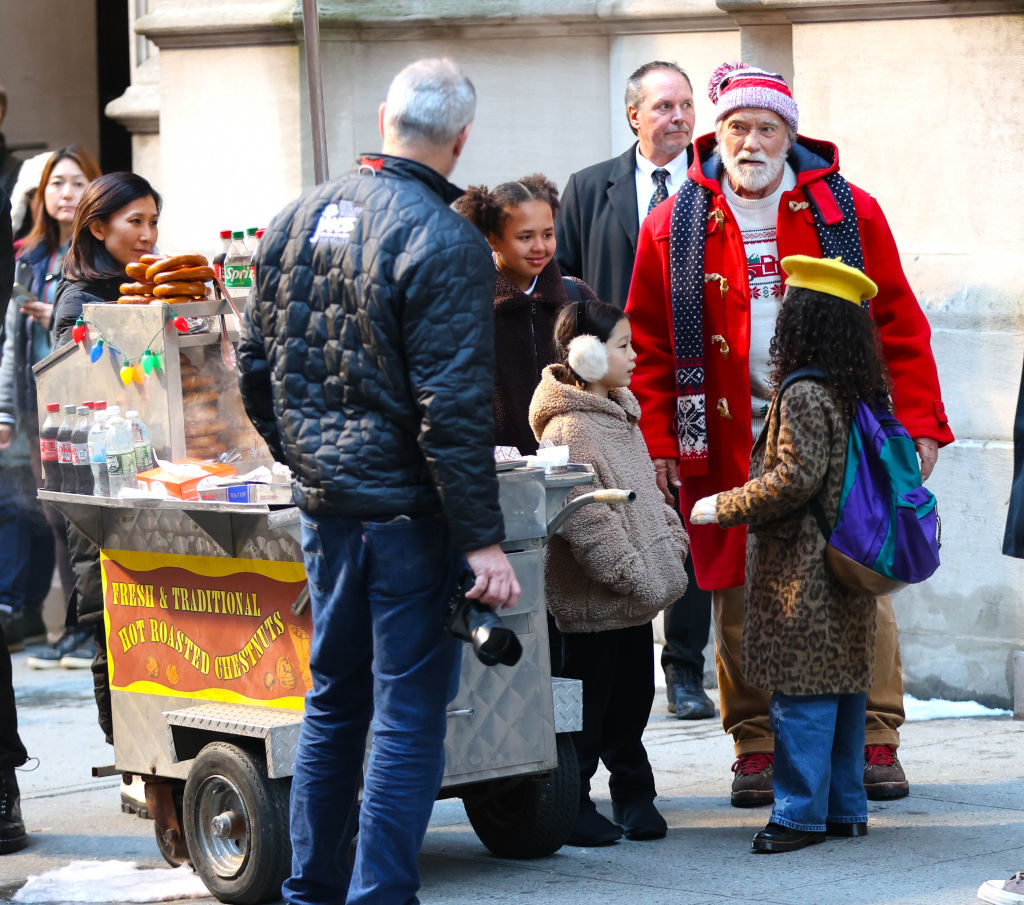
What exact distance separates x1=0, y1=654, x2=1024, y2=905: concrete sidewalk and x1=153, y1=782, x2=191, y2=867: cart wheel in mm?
89

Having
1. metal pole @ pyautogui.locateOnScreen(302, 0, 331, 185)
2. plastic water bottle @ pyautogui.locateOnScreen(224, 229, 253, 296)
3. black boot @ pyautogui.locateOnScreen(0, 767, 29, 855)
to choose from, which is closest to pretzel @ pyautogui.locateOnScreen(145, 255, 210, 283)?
plastic water bottle @ pyautogui.locateOnScreen(224, 229, 253, 296)

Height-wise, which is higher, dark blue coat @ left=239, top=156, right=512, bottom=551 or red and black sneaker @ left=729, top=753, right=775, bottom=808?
dark blue coat @ left=239, top=156, right=512, bottom=551

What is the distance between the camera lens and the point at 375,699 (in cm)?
411

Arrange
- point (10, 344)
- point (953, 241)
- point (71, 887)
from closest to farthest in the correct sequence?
point (71, 887) < point (953, 241) < point (10, 344)

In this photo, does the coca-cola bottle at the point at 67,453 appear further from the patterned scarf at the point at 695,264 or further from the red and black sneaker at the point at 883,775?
the red and black sneaker at the point at 883,775

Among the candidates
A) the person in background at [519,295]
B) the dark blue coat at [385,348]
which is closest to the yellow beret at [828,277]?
the person in background at [519,295]

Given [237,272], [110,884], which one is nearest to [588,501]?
[237,272]

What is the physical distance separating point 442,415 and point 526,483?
0.78 m

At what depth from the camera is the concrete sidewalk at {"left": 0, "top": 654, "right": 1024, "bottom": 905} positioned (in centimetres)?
462

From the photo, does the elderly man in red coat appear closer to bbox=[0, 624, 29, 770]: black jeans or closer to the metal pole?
the metal pole

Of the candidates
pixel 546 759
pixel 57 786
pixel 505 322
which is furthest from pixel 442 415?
pixel 57 786

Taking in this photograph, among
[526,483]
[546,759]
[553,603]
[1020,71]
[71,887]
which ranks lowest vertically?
[71,887]

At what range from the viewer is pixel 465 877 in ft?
15.9

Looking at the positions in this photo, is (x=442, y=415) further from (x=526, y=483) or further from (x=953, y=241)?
(x=953, y=241)
